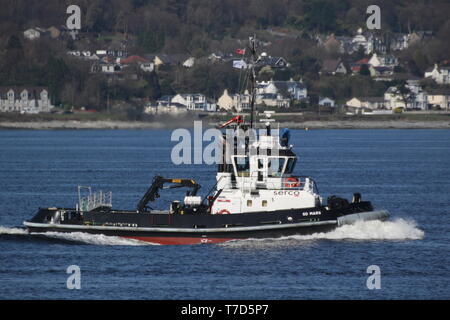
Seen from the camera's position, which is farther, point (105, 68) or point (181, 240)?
point (105, 68)

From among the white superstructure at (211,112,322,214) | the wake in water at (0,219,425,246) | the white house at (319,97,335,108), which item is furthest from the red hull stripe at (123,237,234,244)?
the white house at (319,97,335,108)

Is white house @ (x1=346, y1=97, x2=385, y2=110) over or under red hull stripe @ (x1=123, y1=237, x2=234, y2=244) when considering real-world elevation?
over

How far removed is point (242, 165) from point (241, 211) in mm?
1789

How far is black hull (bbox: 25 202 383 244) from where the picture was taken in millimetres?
38875

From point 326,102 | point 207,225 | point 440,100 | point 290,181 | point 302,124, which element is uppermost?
point 290,181

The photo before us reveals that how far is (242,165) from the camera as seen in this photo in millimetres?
39906

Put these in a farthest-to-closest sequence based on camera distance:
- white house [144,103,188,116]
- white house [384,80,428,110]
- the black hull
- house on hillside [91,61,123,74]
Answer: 1. house on hillside [91,61,123,74]
2. white house [384,80,428,110]
3. white house [144,103,188,116]
4. the black hull

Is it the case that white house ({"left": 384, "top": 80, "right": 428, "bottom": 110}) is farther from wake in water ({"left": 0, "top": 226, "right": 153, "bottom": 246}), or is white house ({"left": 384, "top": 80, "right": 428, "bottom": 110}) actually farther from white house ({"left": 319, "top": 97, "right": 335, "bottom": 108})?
wake in water ({"left": 0, "top": 226, "right": 153, "bottom": 246})

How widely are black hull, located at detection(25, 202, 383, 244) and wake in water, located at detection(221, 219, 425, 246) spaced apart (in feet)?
0.74

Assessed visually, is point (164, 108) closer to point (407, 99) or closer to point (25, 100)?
point (25, 100)

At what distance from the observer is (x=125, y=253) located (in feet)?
125

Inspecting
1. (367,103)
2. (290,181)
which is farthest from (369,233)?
(367,103)

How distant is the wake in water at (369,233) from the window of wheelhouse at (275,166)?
2470mm
